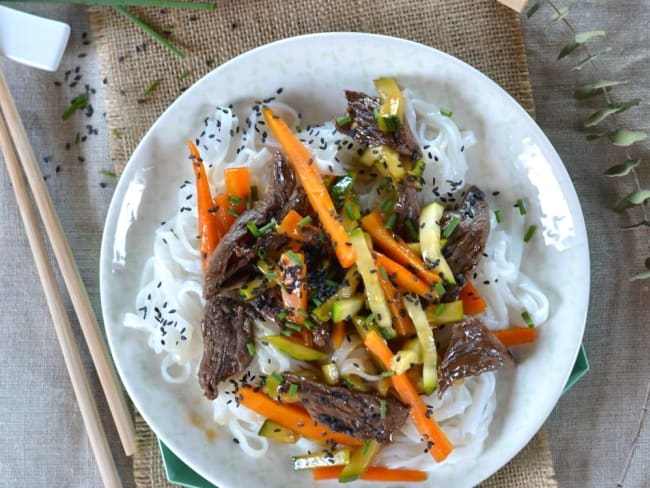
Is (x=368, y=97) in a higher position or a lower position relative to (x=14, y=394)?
higher

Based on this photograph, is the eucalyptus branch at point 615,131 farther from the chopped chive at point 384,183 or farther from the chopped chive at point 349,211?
the chopped chive at point 349,211

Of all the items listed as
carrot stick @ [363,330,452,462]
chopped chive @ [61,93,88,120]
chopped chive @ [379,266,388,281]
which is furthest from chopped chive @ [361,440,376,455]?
chopped chive @ [61,93,88,120]

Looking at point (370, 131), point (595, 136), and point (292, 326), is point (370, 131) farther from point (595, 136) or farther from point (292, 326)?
point (595, 136)

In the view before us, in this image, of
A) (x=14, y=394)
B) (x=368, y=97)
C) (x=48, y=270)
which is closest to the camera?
(x=368, y=97)

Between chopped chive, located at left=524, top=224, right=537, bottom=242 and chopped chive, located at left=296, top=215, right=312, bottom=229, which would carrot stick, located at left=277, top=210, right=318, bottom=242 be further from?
chopped chive, located at left=524, top=224, right=537, bottom=242

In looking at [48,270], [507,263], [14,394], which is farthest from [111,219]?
[507,263]

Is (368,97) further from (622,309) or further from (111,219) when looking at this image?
(622,309)
